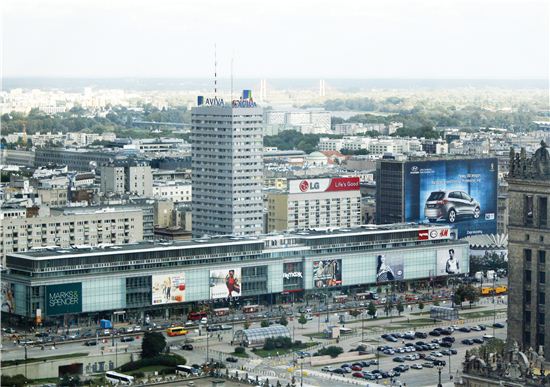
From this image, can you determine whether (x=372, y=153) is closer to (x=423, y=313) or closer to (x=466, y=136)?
(x=466, y=136)

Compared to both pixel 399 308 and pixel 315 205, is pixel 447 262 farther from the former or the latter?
pixel 315 205

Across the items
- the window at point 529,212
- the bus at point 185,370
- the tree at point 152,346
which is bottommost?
the bus at point 185,370

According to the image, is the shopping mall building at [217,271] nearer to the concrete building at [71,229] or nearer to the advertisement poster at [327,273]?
the advertisement poster at [327,273]

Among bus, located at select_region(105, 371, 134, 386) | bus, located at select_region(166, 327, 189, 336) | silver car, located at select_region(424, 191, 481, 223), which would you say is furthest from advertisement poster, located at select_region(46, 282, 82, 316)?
silver car, located at select_region(424, 191, 481, 223)

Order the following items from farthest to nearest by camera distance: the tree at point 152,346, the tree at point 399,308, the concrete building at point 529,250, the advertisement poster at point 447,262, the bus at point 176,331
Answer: the advertisement poster at point 447,262
the tree at point 399,308
the bus at point 176,331
the tree at point 152,346
the concrete building at point 529,250

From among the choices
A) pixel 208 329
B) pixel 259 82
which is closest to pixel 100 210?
pixel 208 329

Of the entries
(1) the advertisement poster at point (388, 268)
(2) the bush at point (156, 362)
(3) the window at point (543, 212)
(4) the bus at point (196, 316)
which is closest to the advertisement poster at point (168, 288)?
(4) the bus at point (196, 316)

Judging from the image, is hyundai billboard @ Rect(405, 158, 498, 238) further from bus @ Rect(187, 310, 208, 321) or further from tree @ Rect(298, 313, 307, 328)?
bus @ Rect(187, 310, 208, 321)
